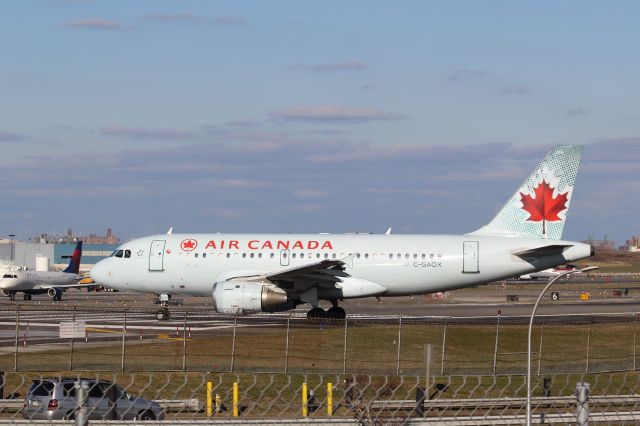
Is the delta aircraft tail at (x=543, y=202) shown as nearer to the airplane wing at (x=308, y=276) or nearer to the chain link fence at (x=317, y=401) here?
the airplane wing at (x=308, y=276)

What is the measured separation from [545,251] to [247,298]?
13.5 meters

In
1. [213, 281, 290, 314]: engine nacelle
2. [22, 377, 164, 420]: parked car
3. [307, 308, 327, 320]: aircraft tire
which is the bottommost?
[22, 377, 164, 420]: parked car

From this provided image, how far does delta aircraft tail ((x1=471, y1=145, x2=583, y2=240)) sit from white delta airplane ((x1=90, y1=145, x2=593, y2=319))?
0.05 m

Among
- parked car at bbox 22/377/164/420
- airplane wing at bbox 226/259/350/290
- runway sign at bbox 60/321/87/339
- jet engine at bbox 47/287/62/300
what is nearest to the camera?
parked car at bbox 22/377/164/420

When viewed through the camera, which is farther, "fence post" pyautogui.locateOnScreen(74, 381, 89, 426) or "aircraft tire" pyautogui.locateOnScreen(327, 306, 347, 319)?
"aircraft tire" pyautogui.locateOnScreen(327, 306, 347, 319)

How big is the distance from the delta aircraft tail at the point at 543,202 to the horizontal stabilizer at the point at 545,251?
7.75 feet

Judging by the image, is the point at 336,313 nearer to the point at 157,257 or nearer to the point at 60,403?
the point at 157,257

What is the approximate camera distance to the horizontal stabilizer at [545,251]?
145 feet

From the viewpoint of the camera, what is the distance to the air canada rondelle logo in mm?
47062

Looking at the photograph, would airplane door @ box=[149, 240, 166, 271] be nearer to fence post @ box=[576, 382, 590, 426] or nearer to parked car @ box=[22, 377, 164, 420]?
parked car @ box=[22, 377, 164, 420]

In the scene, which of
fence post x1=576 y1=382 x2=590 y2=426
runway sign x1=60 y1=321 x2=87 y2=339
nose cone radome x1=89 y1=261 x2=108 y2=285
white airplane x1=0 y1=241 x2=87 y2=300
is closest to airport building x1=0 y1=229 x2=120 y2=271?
white airplane x1=0 y1=241 x2=87 y2=300

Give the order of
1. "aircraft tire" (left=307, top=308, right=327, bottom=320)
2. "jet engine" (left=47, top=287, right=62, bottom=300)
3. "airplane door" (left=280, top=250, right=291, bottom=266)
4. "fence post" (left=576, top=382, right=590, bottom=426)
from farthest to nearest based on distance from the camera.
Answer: "jet engine" (left=47, top=287, right=62, bottom=300) → "airplane door" (left=280, top=250, right=291, bottom=266) → "aircraft tire" (left=307, top=308, right=327, bottom=320) → "fence post" (left=576, top=382, right=590, bottom=426)

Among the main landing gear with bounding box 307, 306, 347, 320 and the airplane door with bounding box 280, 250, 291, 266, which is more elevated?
the airplane door with bounding box 280, 250, 291, 266

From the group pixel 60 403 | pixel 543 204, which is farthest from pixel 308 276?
pixel 60 403
